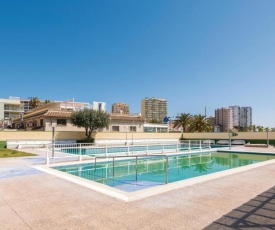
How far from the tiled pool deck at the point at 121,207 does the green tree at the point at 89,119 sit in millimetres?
23996

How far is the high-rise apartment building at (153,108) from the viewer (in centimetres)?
15875

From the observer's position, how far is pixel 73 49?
3095 centimetres

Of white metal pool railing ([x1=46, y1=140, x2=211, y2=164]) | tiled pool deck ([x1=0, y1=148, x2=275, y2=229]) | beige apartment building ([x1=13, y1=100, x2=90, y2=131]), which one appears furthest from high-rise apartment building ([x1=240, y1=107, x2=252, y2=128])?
tiled pool deck ([x1=0, y1=148, x2=275, y2=229])

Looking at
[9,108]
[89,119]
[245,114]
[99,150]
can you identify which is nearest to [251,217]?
[99,150]

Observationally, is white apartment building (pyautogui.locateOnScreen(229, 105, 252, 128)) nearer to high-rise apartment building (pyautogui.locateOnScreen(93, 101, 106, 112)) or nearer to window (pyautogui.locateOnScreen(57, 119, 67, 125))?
high-rise apartment building (pyautogui.locateOnScreen(93, 101, 106, 112))

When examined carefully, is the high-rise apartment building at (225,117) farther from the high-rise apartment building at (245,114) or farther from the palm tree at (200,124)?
the palm tree at (200,124)

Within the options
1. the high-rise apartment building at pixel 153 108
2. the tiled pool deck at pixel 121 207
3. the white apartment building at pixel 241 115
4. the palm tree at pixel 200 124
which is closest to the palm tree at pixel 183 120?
the palm tree at pixel 200 124

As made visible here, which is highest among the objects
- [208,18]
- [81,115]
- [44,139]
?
[208,18]

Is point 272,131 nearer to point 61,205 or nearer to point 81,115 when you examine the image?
point 81,115

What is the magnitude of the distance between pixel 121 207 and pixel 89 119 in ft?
90.2

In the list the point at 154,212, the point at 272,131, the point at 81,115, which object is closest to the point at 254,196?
the point at 154,212

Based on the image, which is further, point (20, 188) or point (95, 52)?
point (95, 52)

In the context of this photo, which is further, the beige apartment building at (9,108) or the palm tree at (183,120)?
the beige apartment building at (9,108)

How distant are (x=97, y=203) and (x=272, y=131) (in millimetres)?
35659
